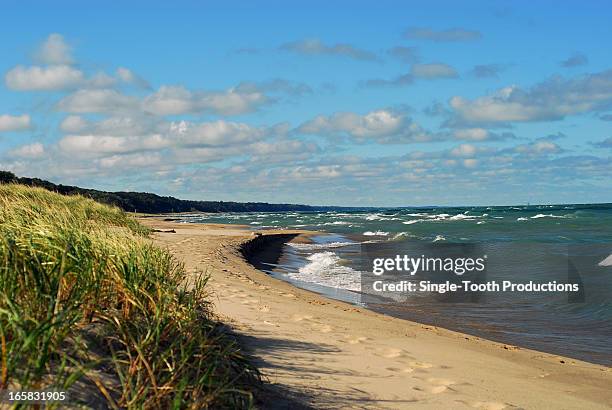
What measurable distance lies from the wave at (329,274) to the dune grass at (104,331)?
11137mm

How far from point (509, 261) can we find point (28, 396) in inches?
873

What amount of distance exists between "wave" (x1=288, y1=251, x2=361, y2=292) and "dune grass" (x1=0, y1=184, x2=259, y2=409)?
11.1 meters

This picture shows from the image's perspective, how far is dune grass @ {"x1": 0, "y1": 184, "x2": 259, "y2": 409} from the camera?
3254 millimetres

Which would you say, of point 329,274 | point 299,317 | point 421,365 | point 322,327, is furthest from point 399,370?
point 329,274

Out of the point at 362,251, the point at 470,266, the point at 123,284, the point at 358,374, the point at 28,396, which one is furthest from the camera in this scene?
the point at 362,251

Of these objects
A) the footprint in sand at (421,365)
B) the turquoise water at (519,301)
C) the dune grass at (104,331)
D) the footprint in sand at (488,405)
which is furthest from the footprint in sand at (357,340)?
the turquoise water at (519,301)

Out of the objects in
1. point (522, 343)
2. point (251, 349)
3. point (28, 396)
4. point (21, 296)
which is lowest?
point (522, 343)

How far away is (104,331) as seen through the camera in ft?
13.1

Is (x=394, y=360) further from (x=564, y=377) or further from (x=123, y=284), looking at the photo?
(x=123, y=284)

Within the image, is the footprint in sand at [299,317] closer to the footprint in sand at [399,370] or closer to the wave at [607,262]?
the footprint in sand at [399,370]

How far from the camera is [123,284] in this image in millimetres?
4586

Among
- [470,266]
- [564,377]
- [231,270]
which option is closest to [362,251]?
[470,266]

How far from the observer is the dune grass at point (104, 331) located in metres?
3.25

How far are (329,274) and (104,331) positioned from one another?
15049 mm
